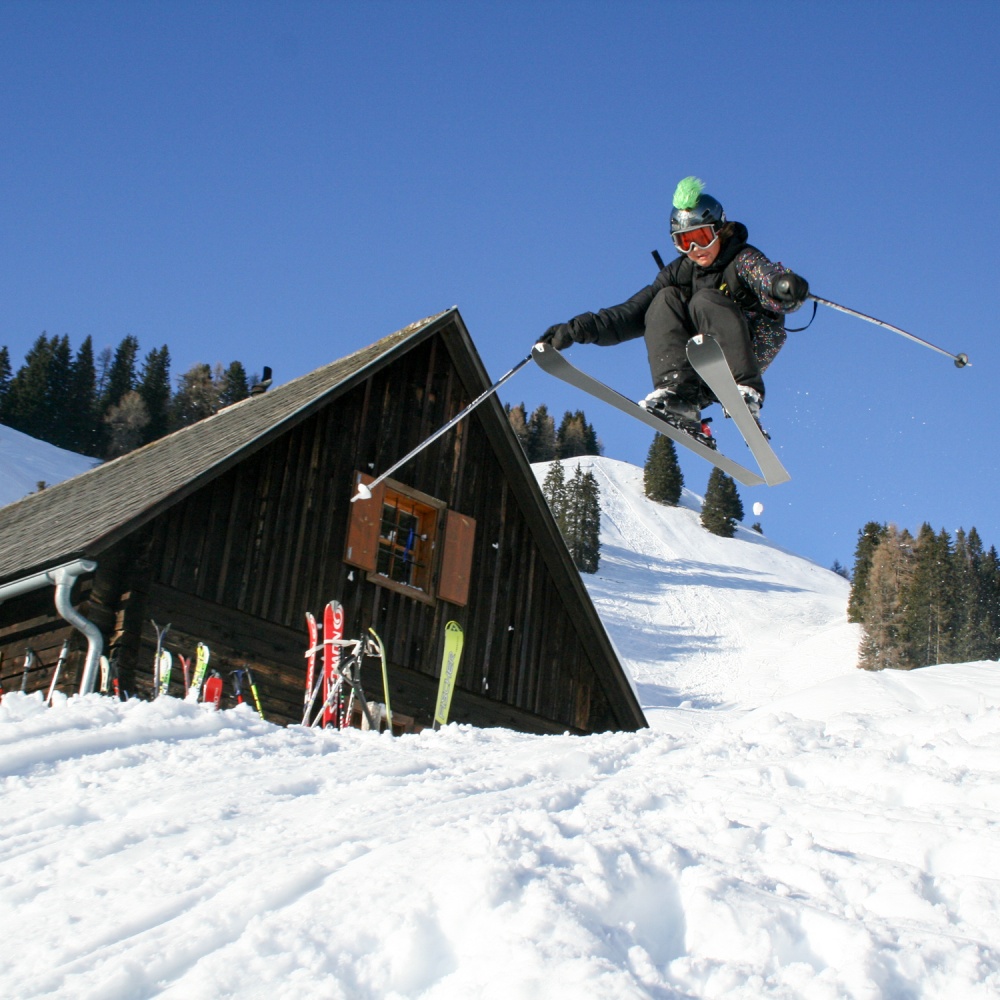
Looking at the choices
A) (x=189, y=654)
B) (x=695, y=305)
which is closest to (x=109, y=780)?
(x=695, y=305)

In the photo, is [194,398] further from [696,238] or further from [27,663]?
[696,238]

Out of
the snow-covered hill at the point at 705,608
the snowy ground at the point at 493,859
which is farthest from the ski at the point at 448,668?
the snow-covered hill at the point at 705,608

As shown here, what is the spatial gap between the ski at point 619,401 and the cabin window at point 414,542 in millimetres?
4057

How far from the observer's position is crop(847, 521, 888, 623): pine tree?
56.8 metres

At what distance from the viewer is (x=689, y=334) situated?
7.88 metres

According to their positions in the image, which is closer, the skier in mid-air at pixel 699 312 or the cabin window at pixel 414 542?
the skier in mid-air at pixel 699 312

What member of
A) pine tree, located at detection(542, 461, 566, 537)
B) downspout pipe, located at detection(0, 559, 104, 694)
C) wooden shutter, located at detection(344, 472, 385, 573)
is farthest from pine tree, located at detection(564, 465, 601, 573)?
downspout pipe, located at detection(0, 559, 104, 694)

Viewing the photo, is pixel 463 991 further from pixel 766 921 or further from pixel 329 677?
pixel 329 677

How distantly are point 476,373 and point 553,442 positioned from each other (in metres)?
83.5

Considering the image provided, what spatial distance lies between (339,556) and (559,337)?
4501 millimetres

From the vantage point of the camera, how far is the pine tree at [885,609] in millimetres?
49500

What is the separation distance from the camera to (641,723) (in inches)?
553

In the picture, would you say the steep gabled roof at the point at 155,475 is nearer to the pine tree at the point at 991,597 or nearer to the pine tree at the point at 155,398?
the pine tree at the point at 991,597

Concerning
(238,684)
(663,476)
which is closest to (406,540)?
(238,684)
